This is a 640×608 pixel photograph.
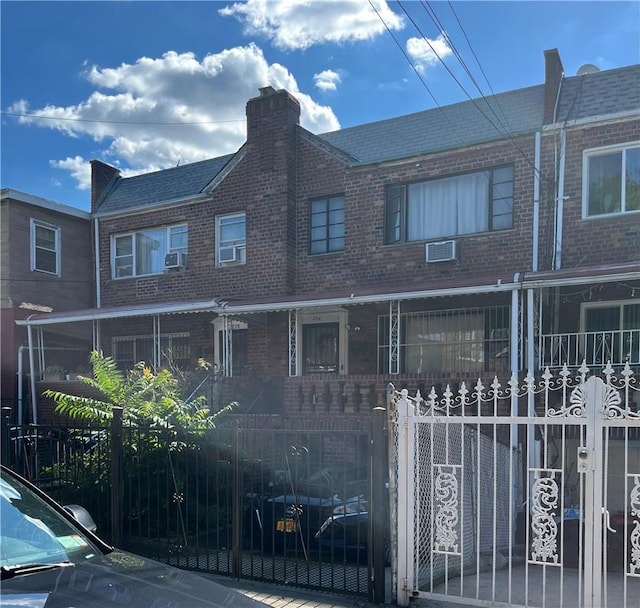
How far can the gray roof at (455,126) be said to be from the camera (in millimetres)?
10609

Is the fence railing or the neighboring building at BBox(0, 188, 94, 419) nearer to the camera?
the fence railing

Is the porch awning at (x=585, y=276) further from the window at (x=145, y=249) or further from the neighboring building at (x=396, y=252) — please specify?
the window at (x=145, y=249)

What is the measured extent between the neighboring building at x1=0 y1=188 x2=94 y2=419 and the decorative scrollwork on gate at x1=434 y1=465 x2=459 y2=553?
461 inches

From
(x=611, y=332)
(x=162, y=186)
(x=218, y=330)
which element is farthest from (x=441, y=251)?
(x=162, y=186)

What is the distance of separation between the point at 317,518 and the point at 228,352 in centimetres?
686

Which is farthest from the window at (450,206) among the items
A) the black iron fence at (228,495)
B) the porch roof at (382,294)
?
the black iron fence at (228,495)

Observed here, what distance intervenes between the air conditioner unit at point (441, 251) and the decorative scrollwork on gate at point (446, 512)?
22.4 feet

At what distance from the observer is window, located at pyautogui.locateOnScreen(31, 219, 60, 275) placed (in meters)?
15.0

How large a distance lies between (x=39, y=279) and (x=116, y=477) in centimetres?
1061

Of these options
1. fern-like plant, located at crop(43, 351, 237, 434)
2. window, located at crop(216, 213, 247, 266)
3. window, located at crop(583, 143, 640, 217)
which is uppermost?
window, located at crop(583, 143, 640, 217)

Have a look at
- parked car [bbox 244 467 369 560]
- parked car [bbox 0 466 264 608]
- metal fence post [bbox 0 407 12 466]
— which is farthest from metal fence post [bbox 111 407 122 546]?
parked car [bbox 0 466 264 608]

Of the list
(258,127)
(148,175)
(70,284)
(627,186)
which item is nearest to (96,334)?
(70,284)

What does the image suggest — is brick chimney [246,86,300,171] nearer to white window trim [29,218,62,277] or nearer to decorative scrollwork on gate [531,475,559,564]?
white window trim [29,218,62,277]

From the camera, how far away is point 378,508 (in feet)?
15.9
